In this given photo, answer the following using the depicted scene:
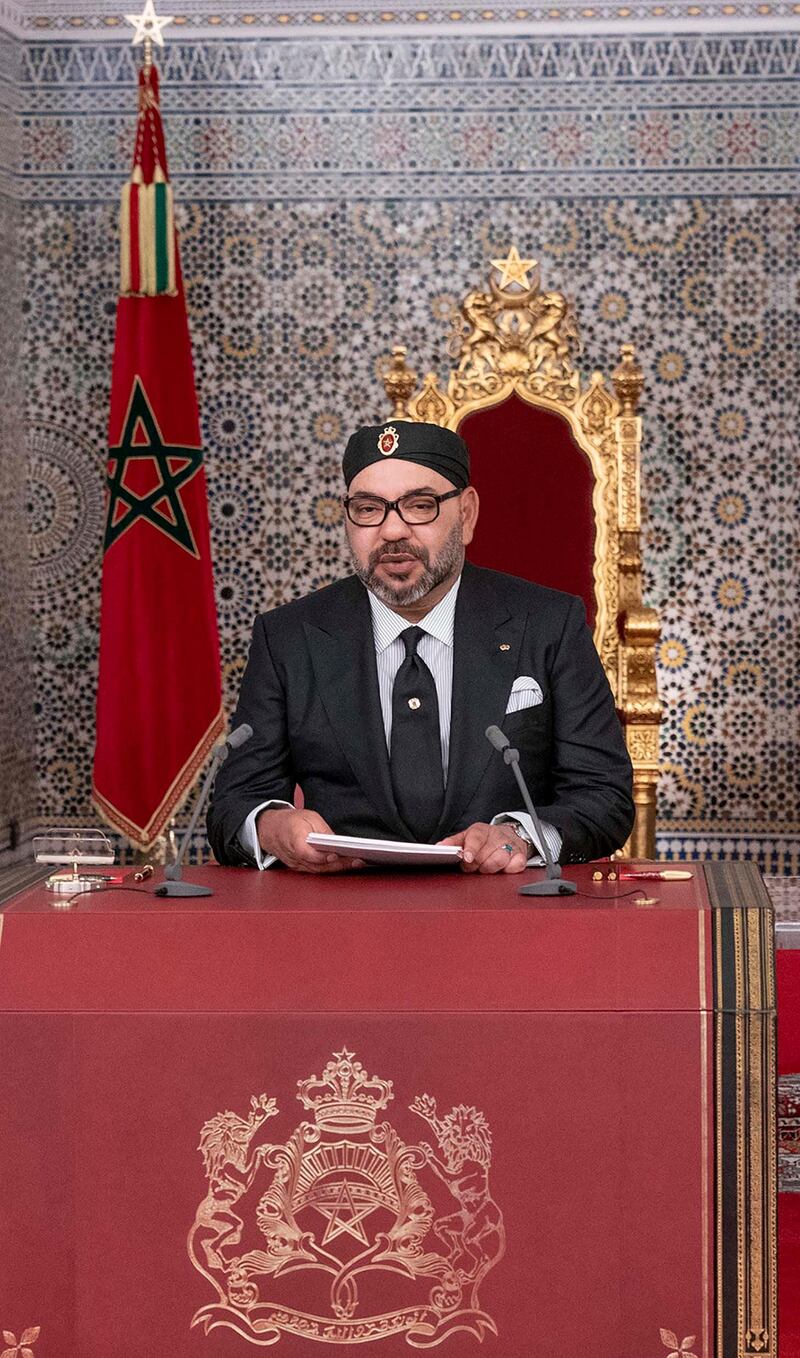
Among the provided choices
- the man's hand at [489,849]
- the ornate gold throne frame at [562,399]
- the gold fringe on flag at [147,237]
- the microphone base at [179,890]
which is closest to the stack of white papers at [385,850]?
the man's hand at [489,849]

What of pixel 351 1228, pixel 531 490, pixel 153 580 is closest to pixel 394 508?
pixel 351 1228

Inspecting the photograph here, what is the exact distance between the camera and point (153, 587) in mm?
4883

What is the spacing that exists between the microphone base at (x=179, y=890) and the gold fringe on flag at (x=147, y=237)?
3043 mm

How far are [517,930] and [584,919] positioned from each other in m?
0.08

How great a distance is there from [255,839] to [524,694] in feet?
1.82

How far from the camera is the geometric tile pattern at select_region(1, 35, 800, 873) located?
526cm

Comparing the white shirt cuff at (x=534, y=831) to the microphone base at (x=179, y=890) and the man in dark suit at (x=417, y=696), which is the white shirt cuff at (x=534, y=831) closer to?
the man in dark suit at (x=417, y=696)

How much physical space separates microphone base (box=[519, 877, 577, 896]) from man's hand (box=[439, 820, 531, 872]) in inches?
7.7

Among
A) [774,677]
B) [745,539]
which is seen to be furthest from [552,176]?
[774,677]

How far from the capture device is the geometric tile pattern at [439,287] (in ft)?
17.3

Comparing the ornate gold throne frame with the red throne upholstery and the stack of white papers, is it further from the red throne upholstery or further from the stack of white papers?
the stack of white papers

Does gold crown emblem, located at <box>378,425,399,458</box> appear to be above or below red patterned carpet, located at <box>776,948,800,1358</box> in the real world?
above

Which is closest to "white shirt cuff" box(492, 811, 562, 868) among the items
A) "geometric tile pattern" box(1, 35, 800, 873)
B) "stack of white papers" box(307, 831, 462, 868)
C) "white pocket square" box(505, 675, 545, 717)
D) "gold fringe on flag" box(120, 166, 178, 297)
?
"stack of white papers" box(307, 831, 462, 868)

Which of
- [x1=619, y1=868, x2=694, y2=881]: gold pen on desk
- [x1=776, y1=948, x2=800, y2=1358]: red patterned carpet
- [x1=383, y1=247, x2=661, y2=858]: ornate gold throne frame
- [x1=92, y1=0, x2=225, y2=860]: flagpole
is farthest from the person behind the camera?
[x1=92, y1=0, x2=225, y2=860]: flagpole
